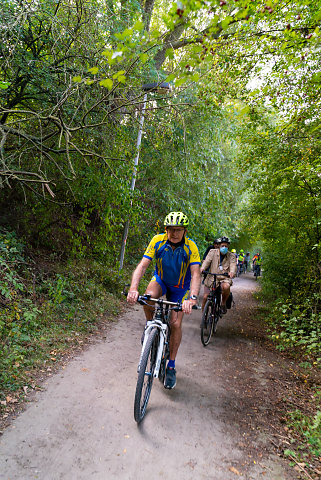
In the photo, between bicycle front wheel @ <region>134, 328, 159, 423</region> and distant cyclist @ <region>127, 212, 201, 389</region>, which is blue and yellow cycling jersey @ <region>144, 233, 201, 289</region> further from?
bicycle front wheel @ <region>134, 328, 159, 423</region>

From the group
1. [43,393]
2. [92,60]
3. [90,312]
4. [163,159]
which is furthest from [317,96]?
[43,393]

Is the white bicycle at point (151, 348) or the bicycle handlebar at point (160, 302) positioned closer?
the white bicycle at point (151, 348)

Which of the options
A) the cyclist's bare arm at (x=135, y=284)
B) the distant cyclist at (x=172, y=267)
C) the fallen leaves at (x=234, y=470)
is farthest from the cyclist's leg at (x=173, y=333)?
the fallen leaves at (x=234, y=470)

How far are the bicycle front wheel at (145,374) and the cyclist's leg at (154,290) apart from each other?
0.50 m

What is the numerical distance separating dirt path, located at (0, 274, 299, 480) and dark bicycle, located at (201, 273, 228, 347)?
111 cm

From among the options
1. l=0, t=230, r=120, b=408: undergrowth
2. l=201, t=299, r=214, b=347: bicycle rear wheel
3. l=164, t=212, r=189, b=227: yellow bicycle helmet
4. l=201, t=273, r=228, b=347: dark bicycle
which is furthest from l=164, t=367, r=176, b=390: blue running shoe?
l=201, t=299, r=214, b=347: bicycle rear wheel

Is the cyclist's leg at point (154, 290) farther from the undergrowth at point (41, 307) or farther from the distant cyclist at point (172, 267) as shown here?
the undergrowth at point (41, 307)

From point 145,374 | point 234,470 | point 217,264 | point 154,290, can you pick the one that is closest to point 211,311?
point 217,264

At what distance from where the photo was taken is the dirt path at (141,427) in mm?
2479

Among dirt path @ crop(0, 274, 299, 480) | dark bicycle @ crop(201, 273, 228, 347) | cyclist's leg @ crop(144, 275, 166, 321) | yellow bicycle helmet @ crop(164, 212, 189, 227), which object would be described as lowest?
dirt path @ crop(0, 274, 299, 480)

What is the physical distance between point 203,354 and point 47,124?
5.05 m

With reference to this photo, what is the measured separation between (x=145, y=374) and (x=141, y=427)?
50 cm

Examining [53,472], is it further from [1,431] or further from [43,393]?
[43,393]

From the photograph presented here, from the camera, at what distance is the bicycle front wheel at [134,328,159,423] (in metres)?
2.95
